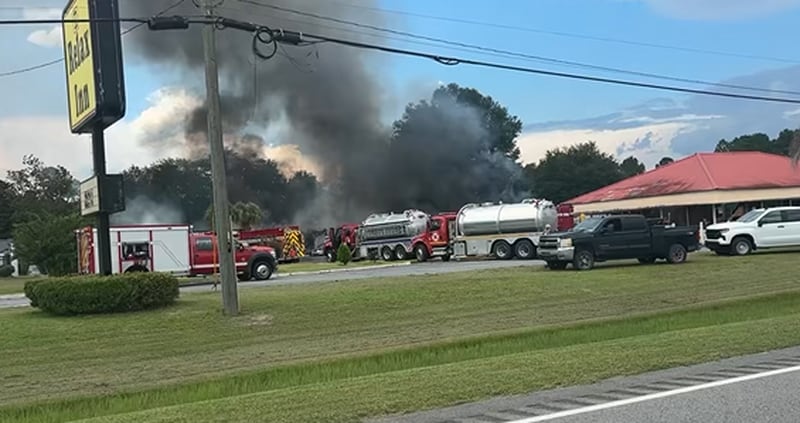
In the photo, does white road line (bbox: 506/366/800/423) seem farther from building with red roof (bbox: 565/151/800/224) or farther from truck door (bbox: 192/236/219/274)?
building with red roof (bbox: 565/151/800/224)

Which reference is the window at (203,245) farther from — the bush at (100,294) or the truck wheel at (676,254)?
the truck wheel at (676,254)

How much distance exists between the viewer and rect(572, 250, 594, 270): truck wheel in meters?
25.9

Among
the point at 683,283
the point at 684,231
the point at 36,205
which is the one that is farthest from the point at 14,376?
the point at 36,205

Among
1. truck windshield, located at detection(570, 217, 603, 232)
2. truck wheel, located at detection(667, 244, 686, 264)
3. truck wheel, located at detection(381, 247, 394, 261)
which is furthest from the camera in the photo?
truck wheel, located at detection(381, 247, 394, 261)

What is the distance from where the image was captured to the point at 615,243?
86.8 feet

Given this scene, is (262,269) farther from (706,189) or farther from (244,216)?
(706,189)

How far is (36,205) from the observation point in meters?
93.1

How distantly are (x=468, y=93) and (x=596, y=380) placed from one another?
78298mm

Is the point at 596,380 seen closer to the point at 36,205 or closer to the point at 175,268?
the point at 175,268

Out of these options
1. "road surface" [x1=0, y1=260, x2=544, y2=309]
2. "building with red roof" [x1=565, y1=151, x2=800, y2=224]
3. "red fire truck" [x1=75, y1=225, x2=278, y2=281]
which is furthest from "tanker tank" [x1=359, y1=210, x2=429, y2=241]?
"building with red roof" [x1=565, y1=151, x2=800, y2=224]

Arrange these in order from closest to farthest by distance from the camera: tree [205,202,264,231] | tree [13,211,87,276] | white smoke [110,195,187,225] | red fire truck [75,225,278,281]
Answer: red fire truck [75,225,278,281] < tree [13,211,87,276] < tree [205,202,264,231] < white smoke [110,195,187,225]

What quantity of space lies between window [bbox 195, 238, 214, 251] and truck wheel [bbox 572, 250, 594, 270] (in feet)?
45.8

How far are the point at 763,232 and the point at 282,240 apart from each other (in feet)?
82.3

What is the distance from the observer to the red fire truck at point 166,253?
29.4 metres
